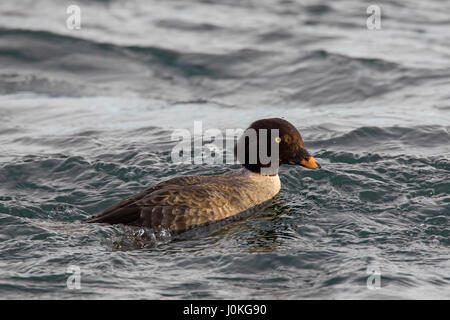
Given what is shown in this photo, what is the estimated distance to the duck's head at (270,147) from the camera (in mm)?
9414

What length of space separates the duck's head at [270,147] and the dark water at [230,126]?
56 cm

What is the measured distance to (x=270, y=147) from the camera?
9508 millimetres

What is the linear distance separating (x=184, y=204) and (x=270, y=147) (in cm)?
174

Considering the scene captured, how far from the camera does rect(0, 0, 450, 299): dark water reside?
7.32m

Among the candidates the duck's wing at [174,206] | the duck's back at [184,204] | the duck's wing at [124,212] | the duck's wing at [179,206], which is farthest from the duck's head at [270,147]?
the duck's wing at [124,212]

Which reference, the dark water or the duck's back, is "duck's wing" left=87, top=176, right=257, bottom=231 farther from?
the dark water

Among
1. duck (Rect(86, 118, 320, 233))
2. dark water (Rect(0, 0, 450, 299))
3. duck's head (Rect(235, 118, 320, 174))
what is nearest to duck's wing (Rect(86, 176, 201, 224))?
duck (Rect(86, 118, 320, 233))

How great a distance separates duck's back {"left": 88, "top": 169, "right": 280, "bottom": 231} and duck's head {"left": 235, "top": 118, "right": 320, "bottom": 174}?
435mm

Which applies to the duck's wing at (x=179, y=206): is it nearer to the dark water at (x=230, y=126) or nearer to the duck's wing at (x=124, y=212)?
the duck's wing at (x=124, y=212)

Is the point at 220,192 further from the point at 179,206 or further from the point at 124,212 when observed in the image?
the point at 124,212

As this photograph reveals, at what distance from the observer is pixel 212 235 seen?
8.33 m

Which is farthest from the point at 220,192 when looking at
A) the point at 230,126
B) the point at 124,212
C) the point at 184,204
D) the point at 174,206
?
the point at 230,126

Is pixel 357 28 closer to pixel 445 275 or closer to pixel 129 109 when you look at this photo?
pixel 129 109

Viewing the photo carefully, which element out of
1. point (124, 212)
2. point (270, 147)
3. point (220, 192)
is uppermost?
point (270, 147)
